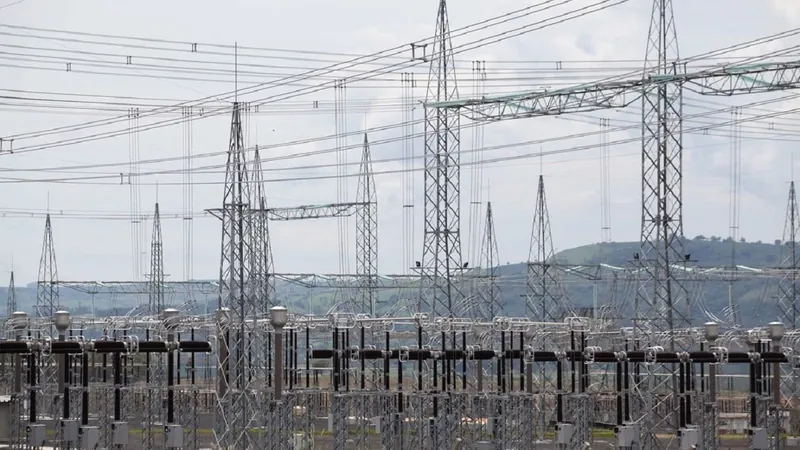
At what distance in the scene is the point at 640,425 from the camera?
104 ft

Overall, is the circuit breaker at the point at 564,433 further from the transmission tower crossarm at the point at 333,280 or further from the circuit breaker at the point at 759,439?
the transmission tower crossarm at the point at 333,280

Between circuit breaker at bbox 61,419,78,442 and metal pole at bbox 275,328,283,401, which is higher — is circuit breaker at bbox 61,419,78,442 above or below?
below

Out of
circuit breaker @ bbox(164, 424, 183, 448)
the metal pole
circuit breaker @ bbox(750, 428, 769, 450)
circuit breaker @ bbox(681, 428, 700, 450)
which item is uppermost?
the metal pole

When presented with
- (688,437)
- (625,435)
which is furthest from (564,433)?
(688,437)

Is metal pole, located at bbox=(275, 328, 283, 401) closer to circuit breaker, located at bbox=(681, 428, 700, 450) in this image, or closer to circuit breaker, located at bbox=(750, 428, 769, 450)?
circuit breaker, located at bbox=(681, 428, 700, 450)

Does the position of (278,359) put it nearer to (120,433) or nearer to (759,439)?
(120,433)

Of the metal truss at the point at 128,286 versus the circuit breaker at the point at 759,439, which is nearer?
the circuit breaker at the point at 759,439

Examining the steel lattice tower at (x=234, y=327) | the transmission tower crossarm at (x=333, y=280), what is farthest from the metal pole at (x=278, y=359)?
the transmission tower crossarm at (x=333, y=280)

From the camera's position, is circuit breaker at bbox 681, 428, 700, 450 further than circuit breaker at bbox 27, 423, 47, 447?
Yes

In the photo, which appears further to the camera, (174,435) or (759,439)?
(759,439)

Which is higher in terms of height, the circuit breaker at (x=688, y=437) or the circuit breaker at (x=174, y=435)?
the circuit breaker at (x=174, y=435)

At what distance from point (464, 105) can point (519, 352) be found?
884 cm

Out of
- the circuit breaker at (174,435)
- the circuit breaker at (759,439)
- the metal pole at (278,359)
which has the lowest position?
the circuit breaker at (759,439)

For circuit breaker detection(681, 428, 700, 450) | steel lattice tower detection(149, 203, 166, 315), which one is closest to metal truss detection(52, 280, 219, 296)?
steel lattice tower detection(149, 203, 166, 315)
